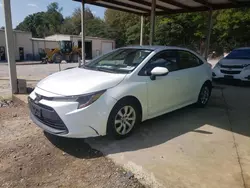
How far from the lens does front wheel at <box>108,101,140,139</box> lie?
11.1ft

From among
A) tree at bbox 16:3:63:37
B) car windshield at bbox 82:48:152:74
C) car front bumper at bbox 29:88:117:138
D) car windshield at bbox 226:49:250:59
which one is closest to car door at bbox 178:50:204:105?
car windshield at bbox 82:48:152:74

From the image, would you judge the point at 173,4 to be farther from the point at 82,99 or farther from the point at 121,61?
the point at 82,99

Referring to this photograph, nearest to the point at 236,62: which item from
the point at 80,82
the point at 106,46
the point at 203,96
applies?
the point at 203,96

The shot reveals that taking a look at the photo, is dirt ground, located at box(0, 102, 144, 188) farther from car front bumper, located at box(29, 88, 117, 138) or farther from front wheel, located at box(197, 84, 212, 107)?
front wheel, located at box(197, 84, 212, 107)

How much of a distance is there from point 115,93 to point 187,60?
2.30 meters

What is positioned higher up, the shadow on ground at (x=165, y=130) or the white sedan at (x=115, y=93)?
the white sedan at (x=115, y=93)

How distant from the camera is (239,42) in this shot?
94.1 ft

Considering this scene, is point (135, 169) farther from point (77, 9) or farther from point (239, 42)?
point (77, 9)

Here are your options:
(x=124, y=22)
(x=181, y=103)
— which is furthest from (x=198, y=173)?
(x=124, y=22)

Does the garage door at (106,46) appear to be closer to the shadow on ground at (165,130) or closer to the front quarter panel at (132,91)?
the shadow on ground at (165,130)

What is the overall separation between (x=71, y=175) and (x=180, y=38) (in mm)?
30640

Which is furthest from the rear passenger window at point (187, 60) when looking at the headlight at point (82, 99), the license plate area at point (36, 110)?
the license plate area at point (36, 110)

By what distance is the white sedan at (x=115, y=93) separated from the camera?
310 centimetres

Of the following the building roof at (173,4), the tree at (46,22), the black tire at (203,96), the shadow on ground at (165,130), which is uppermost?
the tree at (46,22)
